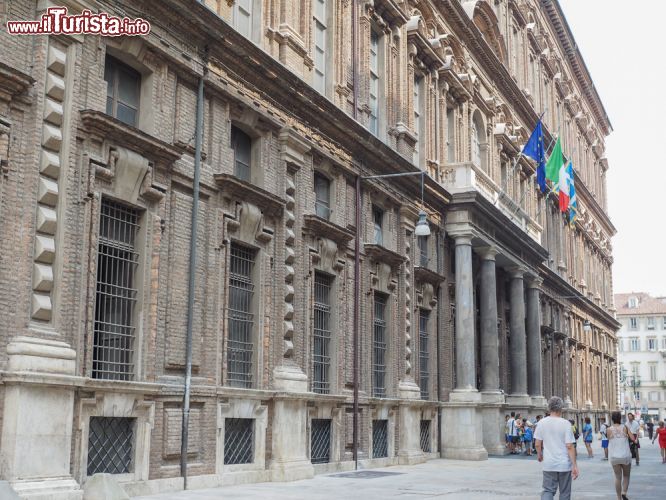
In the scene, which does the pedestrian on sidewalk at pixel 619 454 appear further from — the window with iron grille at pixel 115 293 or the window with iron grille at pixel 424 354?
the window with iron grille at pixel 424 354

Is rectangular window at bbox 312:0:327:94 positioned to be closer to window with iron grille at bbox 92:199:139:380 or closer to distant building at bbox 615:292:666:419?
window with iron grille at bbox 92:199:139:380

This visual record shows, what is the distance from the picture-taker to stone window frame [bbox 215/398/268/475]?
17.6 meters

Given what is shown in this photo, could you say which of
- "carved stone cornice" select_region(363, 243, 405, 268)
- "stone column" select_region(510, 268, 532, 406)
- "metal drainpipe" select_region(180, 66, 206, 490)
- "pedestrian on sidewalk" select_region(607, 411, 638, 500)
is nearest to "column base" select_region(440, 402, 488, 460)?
"carved stone cornice" select_region(363, 243, 405, 268)

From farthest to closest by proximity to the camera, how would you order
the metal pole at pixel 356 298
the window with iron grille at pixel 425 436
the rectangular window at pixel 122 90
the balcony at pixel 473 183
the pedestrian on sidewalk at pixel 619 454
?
the balcony at pixel 473 183
the window with iron grille at pixel 425 436
the metal pole at pixel 356 298
the rectangular window at pixel 122 90
the pedestrian on sidewalk at pixel 619 454

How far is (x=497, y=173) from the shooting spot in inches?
1505

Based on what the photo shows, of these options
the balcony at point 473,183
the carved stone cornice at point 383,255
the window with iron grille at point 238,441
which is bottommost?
the window with iron grille at point 238,441

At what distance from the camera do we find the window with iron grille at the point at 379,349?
2532cm

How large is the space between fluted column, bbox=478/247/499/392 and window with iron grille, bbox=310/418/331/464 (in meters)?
11.5

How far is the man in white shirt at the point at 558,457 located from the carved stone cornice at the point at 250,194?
344 inches

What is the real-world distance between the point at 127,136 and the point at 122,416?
15.3 feet

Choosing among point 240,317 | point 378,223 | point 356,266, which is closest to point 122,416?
point 240,317

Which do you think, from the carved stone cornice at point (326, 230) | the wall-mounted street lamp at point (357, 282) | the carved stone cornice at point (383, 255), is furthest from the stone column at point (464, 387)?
the carved stone cornice at point (326, 230)

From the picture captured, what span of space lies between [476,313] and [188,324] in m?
19.0

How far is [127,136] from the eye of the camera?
1542 cm
